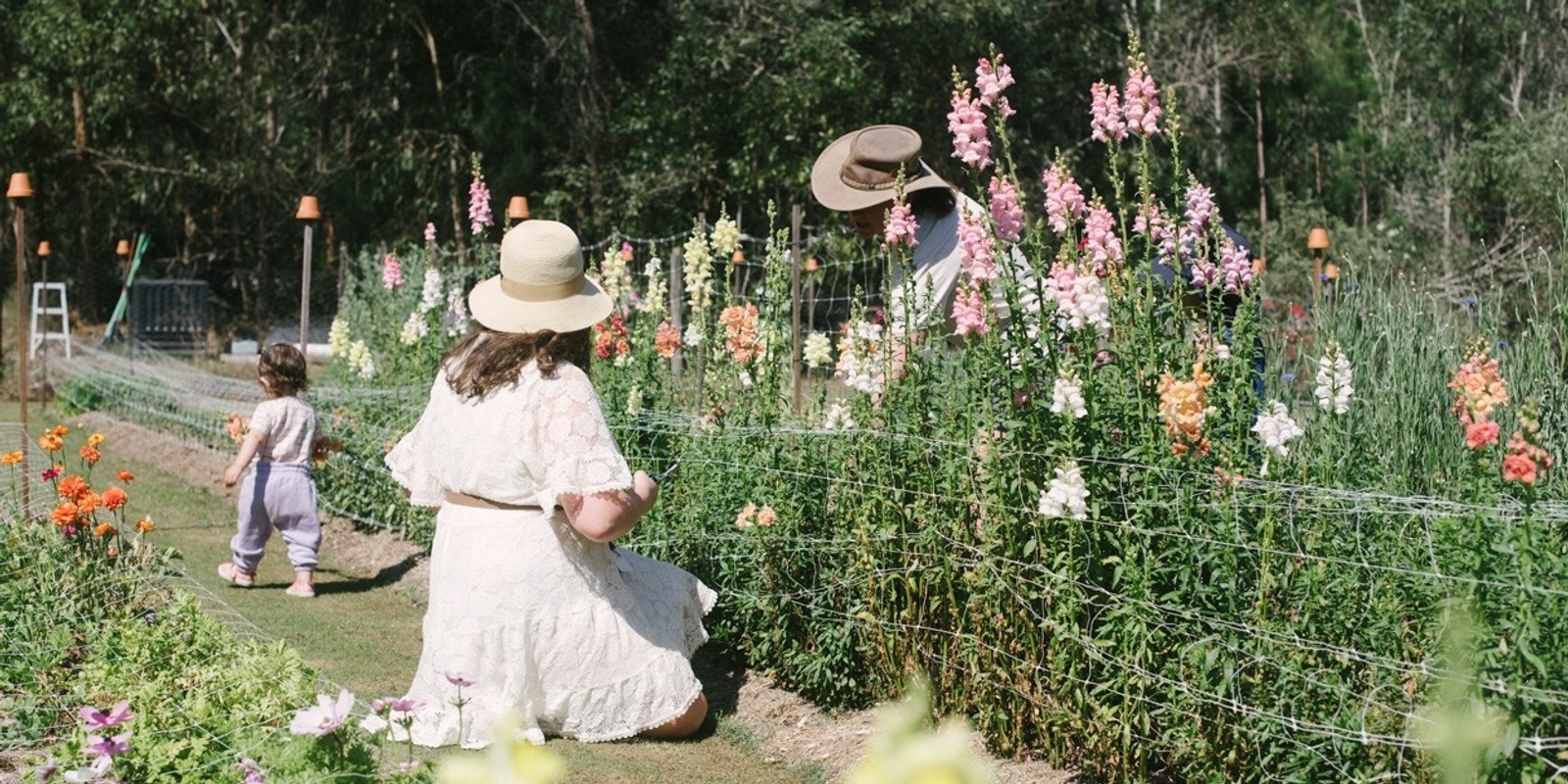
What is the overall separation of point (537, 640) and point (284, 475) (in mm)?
2891

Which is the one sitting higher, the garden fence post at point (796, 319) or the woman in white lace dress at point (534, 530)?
the garden fence post at point (796, 319)

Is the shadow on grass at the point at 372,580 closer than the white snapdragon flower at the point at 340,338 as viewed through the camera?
Yes

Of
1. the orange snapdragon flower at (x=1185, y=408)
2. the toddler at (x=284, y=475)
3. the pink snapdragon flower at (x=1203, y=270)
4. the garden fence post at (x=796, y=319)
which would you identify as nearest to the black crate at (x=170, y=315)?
the toddler at (x=284, y=475)

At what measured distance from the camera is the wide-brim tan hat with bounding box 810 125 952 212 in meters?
5.21

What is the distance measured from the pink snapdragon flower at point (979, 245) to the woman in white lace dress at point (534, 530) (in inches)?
43.5

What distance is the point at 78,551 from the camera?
543 centimetres

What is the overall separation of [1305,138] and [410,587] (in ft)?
67.0

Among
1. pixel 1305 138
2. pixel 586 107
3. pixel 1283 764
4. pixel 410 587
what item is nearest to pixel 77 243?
pixel 586 107

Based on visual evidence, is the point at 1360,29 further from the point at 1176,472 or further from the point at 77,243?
the point at 1176,472

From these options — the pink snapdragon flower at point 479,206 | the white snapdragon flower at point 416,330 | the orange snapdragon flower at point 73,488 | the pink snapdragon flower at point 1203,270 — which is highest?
the pink snapdragon flower at point 479,206

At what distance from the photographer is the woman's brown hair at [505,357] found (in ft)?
14.7

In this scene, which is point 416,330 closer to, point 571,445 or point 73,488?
point 73,488

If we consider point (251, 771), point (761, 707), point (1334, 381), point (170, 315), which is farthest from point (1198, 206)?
point (170, 315)

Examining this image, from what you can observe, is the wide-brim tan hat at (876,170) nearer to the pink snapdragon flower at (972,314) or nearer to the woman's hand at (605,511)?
the pink snapdragon flower at (972,314)
